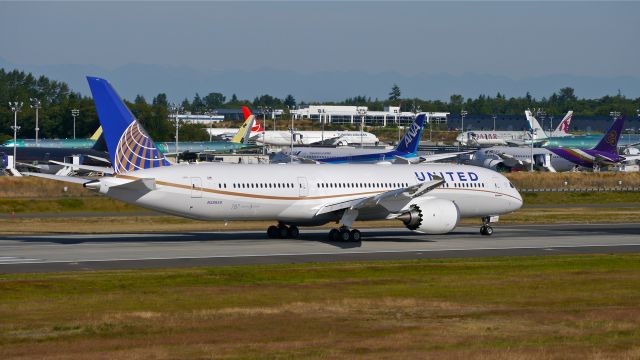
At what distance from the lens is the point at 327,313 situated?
81.5ft

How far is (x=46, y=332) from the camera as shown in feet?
71.1

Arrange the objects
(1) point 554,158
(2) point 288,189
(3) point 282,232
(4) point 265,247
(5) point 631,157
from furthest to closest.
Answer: (5) point 631,157, (1) point 554,158, (3) point 282,232, (2) point 288,189, (4) point 265,247

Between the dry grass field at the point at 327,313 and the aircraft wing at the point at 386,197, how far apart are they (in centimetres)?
775

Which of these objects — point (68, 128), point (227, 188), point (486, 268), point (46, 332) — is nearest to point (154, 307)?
point (46, 332)

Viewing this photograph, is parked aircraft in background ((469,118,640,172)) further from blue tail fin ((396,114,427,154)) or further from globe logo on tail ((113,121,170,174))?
globe logo on tail ((113,121,170,174))

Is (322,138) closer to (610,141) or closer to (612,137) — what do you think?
(610,141)

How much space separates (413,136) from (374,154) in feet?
37.3

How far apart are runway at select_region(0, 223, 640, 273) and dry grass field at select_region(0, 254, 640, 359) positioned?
280 cm

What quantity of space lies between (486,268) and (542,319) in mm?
11028

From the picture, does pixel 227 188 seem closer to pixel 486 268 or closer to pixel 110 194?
pixel 110 194

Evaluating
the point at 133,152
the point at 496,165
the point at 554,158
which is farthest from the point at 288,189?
the point at 554,158

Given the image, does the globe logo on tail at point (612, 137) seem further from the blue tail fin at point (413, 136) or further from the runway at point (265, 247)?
the runway at point (265, 247)

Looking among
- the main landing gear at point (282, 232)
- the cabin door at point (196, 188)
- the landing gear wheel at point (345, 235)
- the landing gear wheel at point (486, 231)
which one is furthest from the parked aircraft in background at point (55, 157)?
the cabin door at point (196, 188)

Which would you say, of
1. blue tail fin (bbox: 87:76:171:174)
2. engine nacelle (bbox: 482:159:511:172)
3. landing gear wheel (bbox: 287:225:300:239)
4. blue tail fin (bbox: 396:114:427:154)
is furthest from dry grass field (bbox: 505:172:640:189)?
blue tail fin (bbox: 87:76:171:174)
